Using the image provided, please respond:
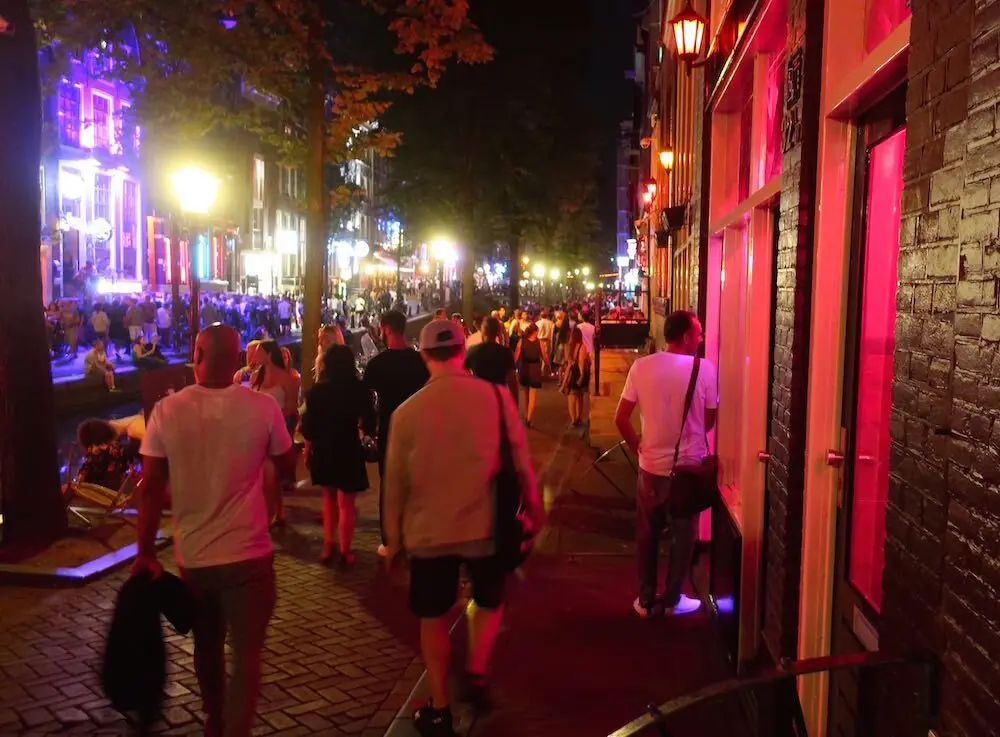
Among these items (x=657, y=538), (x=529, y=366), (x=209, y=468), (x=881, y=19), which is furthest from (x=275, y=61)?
(x=881, y=19)

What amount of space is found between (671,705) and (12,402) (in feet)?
22.4

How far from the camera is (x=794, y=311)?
408 cm

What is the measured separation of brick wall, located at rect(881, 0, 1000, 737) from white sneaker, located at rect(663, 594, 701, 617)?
3723 millimetres

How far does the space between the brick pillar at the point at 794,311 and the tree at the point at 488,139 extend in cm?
2546

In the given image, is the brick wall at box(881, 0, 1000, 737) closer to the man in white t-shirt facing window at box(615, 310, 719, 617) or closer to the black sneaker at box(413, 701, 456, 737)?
the black sneaker at box(413, 701, 456, 737)

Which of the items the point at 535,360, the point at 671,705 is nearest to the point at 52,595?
the point at 671,705

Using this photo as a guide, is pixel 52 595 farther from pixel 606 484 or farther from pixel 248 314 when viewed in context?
pixel 248 314

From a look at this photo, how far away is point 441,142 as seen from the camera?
3055 cm

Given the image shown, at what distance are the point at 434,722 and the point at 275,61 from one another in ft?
34.1

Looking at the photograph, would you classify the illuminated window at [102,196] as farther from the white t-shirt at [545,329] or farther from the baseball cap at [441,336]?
the baseball cap at [441,336]

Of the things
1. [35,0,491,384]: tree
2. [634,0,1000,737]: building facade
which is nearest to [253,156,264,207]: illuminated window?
[35,0,491,384]: tree

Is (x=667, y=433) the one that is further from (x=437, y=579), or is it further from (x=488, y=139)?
(x=488, y=139)

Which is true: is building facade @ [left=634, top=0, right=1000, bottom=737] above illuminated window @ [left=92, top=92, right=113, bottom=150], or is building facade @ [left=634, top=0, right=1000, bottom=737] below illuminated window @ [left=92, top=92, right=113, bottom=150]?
below

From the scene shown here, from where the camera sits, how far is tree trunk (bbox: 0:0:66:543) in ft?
24.2
